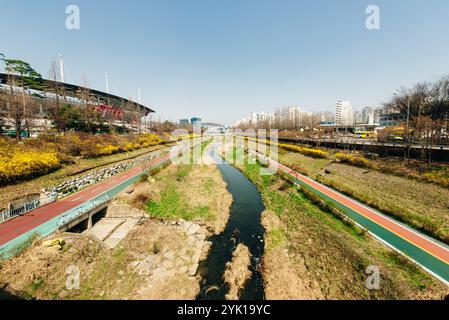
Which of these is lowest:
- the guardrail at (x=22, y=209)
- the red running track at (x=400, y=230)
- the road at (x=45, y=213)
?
the red running track at (x=400, y=230)

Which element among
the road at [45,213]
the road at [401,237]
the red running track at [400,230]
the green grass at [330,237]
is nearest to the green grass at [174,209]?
the road at [45,213]

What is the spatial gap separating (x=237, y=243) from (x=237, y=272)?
2.78m

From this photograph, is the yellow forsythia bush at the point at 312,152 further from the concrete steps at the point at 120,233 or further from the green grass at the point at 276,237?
the concrete steps at the point at 120,233

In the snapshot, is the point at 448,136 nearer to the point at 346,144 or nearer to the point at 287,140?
the point at 346,144

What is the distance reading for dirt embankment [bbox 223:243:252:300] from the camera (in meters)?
8.68

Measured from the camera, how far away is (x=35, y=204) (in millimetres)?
12805

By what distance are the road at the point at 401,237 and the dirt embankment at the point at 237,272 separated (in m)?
8.29

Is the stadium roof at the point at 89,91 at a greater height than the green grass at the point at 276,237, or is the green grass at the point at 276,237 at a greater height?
the stadium roof at the point at 89,91

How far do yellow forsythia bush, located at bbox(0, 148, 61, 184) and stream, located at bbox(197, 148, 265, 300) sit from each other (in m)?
16.1

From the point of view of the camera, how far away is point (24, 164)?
1516cm

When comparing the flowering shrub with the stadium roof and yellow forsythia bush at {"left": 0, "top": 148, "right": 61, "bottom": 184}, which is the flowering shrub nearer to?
yellow forsythia bush at {"left": 0, "top": 148, "right": 61, "bottom": 184}

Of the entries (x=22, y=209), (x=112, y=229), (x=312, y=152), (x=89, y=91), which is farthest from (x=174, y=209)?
(x=89, y=91)

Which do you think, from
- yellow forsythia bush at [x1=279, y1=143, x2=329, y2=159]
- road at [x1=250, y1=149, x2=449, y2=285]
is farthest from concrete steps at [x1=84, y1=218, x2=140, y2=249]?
yellow forsythia bush at [x1=279, y1=143, x2=329, y2=159]

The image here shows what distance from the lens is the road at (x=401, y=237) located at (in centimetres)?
884
